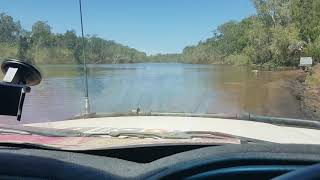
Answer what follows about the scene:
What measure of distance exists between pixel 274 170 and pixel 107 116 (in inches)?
150

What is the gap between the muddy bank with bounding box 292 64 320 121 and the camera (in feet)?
→ 83.5

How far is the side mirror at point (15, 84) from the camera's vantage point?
2406mm

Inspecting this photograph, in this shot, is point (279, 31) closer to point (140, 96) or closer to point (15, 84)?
point (140, 96)

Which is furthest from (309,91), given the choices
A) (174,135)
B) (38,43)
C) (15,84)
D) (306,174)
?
(306,174)

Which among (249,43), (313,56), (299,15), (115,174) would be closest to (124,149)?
(115,174)

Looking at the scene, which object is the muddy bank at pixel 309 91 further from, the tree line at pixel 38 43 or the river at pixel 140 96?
the tree line at pixel 38 43

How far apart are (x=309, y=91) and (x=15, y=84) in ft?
114

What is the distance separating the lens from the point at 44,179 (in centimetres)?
177

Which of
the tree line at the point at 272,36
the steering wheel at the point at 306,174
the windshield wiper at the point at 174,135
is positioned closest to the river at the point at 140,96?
the windshield wiper at the point at 174,135

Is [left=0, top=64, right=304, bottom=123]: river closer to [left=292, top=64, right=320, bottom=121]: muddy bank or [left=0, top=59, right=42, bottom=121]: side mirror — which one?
[left=292, top=64, right=320, bottom=121]: muddy bank

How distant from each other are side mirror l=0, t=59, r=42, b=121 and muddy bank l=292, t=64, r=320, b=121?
798 inches

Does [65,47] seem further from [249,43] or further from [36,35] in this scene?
[249,43]

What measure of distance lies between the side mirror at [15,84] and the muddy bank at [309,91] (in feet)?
66.5

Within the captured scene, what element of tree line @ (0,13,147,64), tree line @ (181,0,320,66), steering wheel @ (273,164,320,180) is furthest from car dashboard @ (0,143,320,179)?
tree line @ (181,0,320,66)
